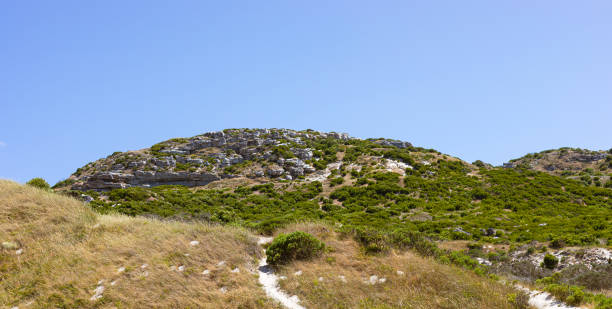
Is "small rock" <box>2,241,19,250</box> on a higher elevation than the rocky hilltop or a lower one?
lower

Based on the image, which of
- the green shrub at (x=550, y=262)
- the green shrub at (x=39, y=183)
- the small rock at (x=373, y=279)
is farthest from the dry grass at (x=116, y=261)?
the green shrub at (x=550, y=262)

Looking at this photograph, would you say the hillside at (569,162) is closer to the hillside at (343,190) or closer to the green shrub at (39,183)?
the hillside at (343,190)

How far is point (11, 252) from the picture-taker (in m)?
12.6

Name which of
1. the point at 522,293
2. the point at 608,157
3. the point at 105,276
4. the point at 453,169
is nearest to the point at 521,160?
the point at 608,157

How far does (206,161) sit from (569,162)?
6326 cm

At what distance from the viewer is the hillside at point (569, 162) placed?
5188 cm

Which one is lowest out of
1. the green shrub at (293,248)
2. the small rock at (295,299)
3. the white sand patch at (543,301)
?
the white sand patch at (543,301)

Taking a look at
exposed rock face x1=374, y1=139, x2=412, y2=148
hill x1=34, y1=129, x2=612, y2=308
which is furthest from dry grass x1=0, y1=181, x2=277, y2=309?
exposed rock face x1=374, y1=139, x2=412, y2=148

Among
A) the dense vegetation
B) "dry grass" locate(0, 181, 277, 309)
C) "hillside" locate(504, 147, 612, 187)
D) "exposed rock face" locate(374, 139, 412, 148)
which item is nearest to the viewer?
"dry grass" locate(0, 181, 277, 309)

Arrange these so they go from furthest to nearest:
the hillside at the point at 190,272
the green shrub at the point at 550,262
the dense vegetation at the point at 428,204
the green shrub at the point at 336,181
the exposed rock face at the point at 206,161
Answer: the exposed rock face at the point at 206,161
the green shrub at the point at 336,181
the dense vegetation at the point at 428,204
the green shrub at the point at 550,262
the hillside at the point at 190,272

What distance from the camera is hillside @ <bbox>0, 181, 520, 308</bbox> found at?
9.30 m

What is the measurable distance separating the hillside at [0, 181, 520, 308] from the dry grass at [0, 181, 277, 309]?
3cm

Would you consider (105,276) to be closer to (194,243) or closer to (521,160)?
(194,243)

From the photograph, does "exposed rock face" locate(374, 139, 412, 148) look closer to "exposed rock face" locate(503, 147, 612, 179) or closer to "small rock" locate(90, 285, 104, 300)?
"exposed rock face" locate(503, 147, 612, 179)
